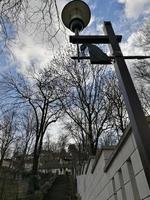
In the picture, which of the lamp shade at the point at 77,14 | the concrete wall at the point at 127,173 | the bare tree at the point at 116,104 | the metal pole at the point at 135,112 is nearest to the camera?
the metal pole at the point at 135,112

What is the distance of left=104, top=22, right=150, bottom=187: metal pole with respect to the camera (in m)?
1.62

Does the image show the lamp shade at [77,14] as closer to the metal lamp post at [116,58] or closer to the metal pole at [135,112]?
the metal lamp post at [116,58]

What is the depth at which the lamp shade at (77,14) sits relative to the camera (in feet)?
9.46

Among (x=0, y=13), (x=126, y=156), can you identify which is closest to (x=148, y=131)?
(x=126, y=156)

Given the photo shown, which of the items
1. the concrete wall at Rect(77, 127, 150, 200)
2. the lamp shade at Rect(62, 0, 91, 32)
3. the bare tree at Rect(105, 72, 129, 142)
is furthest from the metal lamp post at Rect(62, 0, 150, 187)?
the bare tree at Rect(105, 72, 129, 142)

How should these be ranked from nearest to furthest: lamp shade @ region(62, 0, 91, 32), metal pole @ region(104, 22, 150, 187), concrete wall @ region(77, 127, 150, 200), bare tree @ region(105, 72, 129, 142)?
1. metal pole @ region(104, 22, 150, 187)
2. lamp shade @ region(62, 0, 91, 32)
3. concrete wall @ region(77, 127, 150, 200)
4. bare tree @ region(105, 72, 129, 142)

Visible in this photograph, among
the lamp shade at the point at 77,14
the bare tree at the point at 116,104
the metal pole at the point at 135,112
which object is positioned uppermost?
the bare tree at the point at 116,104

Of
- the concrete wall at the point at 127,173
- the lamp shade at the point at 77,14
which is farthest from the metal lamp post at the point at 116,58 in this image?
the concrete wall at the point at 127,173

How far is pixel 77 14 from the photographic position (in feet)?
9.53

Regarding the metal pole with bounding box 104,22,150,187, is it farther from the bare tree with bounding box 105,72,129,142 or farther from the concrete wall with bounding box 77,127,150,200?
the bare tree with bounding box 105,72,129,142

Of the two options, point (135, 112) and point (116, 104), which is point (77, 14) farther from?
point (116, 104)

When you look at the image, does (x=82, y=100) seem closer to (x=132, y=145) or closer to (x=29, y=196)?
(x=29, y=196)

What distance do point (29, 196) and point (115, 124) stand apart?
794 cm

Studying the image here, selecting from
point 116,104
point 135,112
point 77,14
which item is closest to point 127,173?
point 135,112
